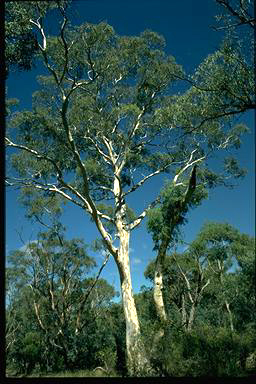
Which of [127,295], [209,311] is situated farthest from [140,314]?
[127,295]

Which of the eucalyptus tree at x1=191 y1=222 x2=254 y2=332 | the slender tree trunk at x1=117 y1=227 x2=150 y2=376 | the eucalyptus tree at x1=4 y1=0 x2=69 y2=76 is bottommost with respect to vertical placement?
the slender tree trunk at x1=117 y1=227 x2=150 y2=376

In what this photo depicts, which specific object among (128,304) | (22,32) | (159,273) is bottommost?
(128,304)

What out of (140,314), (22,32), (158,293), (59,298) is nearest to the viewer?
(22,32)

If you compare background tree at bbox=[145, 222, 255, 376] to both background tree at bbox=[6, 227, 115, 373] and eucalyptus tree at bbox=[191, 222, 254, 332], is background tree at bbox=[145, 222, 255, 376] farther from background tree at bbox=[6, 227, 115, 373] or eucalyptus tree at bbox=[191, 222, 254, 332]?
background tree at bbox=[6, 227, 115, 373]

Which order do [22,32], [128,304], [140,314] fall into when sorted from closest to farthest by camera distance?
[22,32] → [128,304] → [140,314]

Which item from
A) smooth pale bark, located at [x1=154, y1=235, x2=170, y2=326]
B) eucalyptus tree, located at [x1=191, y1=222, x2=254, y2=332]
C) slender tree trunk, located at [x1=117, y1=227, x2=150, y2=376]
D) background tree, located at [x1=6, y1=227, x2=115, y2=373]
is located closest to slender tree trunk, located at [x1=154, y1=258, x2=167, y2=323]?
smooth pale bark, located at [x1=154, y1=235, x2=170, y2=326]

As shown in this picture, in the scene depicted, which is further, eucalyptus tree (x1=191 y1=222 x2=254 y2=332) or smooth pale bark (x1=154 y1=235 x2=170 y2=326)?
eucalyptus tree (x1=191 y1=222 x2=254 y2=332)

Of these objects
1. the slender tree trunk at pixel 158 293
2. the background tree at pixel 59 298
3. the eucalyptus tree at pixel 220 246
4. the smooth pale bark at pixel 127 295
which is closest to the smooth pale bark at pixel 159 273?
the slender tree trunk at pixel 158 293

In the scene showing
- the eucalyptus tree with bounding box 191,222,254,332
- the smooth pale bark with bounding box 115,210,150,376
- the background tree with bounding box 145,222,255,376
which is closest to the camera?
the background tree with bounding box 145,222,255,376

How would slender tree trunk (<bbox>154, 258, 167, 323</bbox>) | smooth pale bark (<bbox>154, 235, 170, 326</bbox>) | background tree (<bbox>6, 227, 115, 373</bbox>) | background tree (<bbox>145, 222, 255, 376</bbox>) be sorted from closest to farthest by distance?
background tree (<bbox>145, 222, 255, 376</bbox>)
slender tree trunk (<bbox>154, 258, 167, 323</bbox>)
smooth pale bark (<bbox>154, 235, 170, 326</bbox>)
background tree (<bbox>6, 227, 115, 373</bbox>)

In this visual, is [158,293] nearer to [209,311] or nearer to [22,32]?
[22,32]

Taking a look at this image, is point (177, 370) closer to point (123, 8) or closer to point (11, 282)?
Answer: point (123, 8)

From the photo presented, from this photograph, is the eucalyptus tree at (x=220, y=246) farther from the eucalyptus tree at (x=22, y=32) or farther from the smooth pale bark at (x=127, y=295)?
the eucalyptus tree at (x=22, y=32)

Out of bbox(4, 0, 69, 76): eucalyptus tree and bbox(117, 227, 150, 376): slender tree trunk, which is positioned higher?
bbox(4, 0, 69, 76): eucalyptus tree
